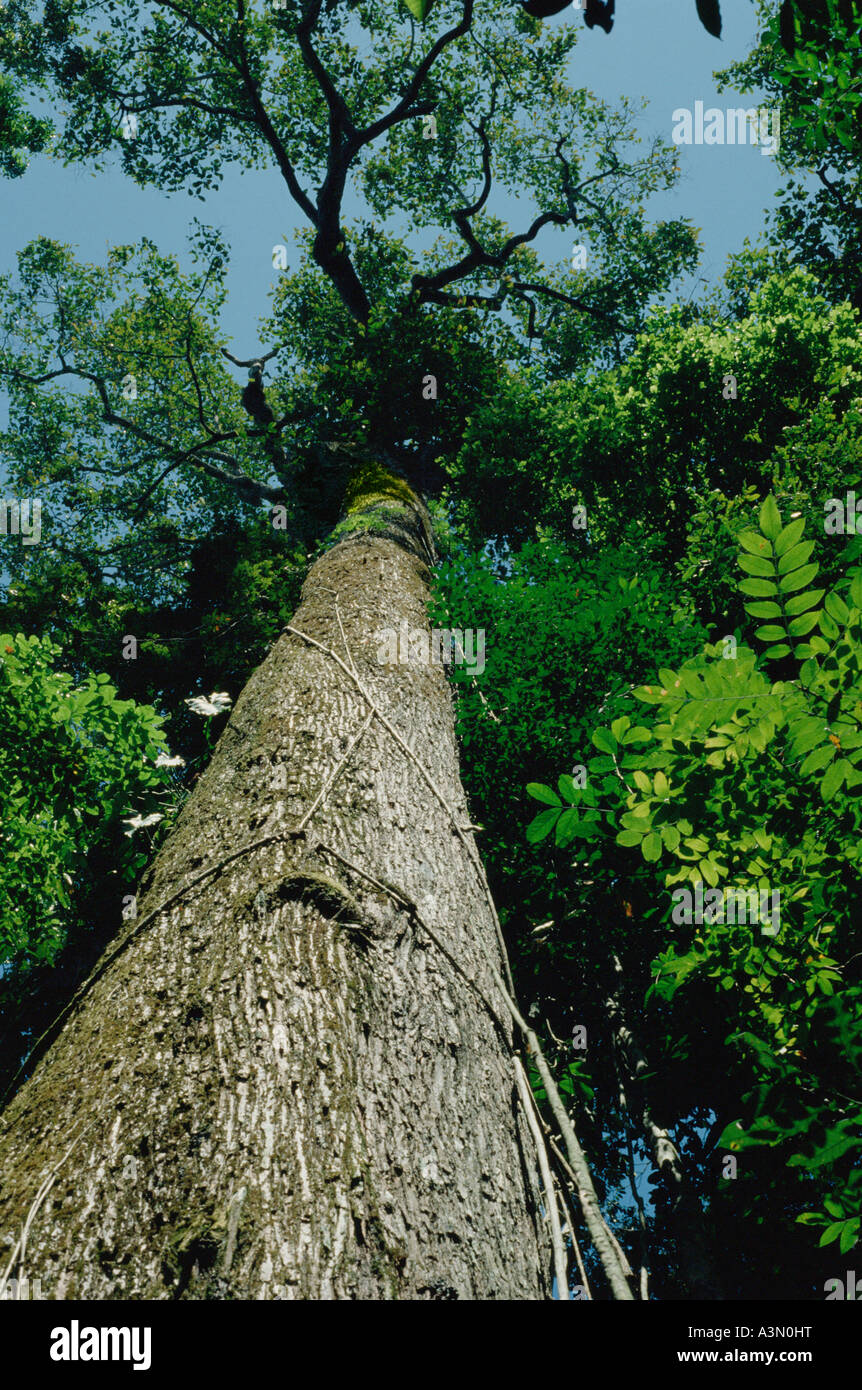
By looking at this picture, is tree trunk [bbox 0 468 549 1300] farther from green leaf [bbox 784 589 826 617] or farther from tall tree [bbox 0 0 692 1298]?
green leaf [bbox 784 589 826 617]

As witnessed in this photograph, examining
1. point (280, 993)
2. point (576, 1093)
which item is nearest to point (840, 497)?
point (576, 1093)

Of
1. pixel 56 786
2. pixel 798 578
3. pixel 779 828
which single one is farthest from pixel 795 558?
pixel 56 786

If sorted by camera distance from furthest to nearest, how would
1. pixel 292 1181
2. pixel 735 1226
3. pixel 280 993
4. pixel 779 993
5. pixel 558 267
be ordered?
pixel 558 267, pixel 735 1226, pixel 779 993, pixel 280 993, pixel 292 1181

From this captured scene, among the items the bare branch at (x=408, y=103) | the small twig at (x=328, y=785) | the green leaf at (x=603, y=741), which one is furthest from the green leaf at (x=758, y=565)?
the bare branch at (x=408, y=103)

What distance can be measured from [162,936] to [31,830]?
2.95 m

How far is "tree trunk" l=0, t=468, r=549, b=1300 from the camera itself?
151 centimetres

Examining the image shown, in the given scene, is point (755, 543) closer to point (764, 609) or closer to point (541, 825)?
point (764, 609)

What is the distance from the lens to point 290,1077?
184cm

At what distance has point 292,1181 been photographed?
5.30ft

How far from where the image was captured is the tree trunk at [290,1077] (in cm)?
151

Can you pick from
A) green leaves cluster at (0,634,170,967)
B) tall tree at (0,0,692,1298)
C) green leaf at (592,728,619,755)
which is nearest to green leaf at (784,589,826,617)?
green leaf at (592,728,619,755)

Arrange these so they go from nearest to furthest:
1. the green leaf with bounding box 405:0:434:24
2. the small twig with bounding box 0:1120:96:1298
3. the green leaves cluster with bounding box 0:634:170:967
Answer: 1. the green leaf with bounding box 405:0:434:24
2. the small twig with bounding box 0:1120:96:1298
3. the green leaves cluster with bounding box 0:634:170:967
